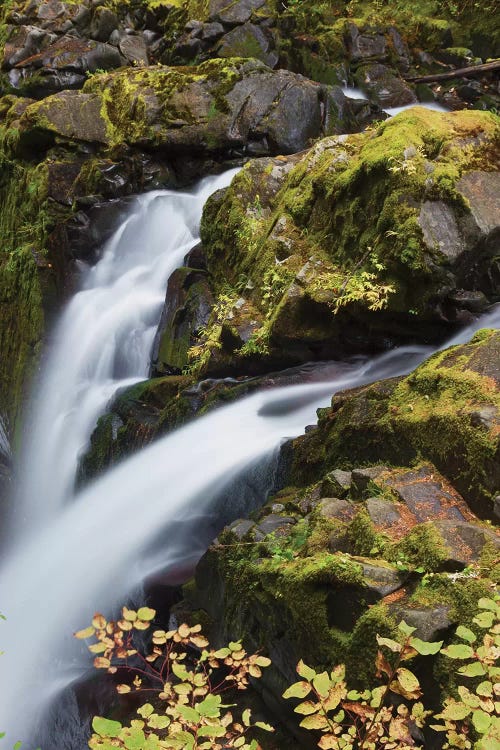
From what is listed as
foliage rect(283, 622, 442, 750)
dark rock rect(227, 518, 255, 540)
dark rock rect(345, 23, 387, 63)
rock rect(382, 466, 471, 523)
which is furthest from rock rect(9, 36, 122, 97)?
foliage rect(283, 622, 442, 750)

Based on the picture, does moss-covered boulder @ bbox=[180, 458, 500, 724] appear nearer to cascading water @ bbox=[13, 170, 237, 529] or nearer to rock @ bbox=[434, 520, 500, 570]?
rock @ bbox=[434, 520, 500, 570]

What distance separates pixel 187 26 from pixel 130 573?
12.3 m

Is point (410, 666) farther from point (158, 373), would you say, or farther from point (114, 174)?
point (114, 174)

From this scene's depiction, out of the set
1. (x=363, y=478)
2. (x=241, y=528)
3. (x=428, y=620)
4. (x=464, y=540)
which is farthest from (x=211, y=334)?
(x=428, y=620)

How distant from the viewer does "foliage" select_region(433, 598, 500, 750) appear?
185cm

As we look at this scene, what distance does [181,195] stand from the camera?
34.1 feet

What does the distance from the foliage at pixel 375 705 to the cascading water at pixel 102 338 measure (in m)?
6.24

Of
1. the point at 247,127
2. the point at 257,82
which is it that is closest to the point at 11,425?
the point at 247,127

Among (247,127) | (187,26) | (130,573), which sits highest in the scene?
(187,26)

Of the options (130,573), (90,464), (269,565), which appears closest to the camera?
(269,565)

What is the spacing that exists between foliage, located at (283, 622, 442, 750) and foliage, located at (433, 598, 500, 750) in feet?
0.35

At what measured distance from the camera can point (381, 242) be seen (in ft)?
18.0

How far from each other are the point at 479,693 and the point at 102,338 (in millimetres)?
7778

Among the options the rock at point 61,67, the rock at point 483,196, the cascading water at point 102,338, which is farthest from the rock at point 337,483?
the rock at point 61,67
